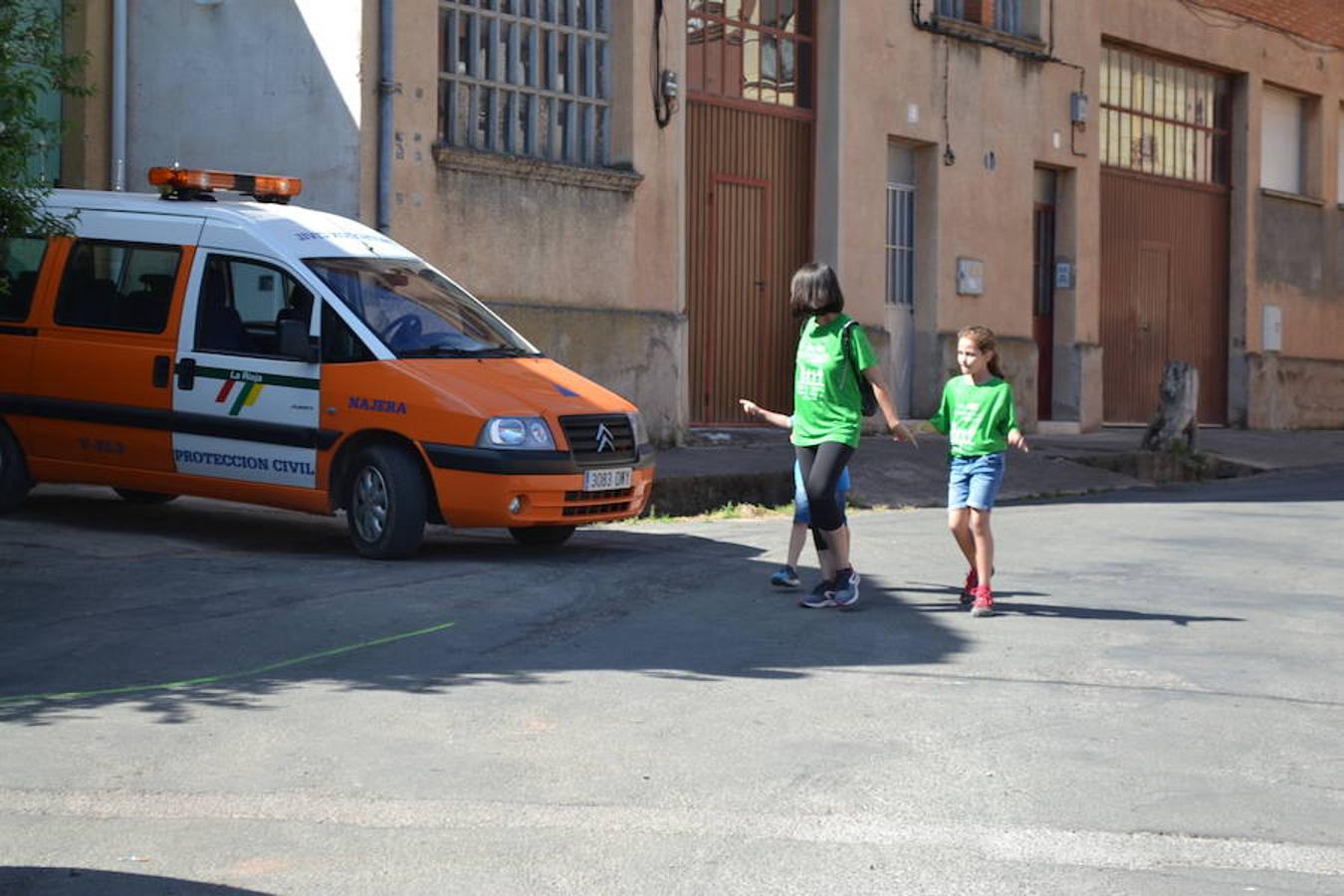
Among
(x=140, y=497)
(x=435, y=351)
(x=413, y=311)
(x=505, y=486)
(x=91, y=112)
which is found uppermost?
(x=91, y=112)

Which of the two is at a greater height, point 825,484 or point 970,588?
point 825,484

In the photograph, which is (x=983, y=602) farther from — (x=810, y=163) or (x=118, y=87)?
(x=810, y=163)

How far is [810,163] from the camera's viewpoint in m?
20.9

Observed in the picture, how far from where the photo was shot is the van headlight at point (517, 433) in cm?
1093

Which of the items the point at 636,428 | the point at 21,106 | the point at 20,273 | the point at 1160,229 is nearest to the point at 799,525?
the point at 636,428

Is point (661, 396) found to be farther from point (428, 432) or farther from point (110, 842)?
point (110, 842)

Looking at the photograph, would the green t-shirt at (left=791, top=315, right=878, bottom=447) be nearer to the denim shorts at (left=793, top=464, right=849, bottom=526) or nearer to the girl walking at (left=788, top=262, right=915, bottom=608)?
the girl walking at (left=788, top=262, right=915, bottom=608)

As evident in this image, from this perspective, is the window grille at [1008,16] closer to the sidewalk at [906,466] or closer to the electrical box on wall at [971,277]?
the electrical box on wall at [971,277]

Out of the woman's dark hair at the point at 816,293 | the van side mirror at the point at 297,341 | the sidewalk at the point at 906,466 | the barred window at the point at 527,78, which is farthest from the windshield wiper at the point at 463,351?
the barred window at the point at 527,78

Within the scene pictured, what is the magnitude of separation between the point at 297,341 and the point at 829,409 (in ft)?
10.8

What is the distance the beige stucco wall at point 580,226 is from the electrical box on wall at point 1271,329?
13.2 metres

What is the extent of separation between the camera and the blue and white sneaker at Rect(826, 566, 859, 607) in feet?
31.5

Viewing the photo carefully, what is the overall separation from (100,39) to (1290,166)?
1962 centimetres

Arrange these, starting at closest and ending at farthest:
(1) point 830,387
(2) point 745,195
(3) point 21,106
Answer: (3) point 21,106, (1) point 830,387, (2) point 745,195
